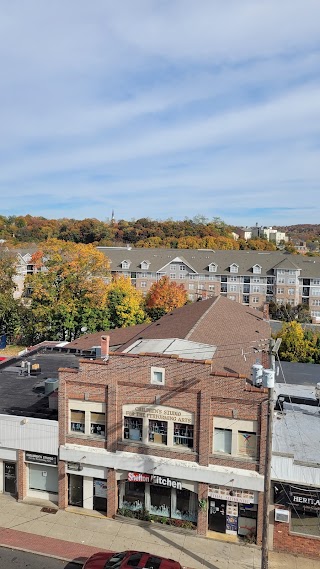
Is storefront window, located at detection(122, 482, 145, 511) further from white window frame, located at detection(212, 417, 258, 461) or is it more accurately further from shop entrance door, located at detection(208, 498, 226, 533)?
white window frame, located at detection(212, 417, 258, 461)

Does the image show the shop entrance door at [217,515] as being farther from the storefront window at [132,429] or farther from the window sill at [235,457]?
the storefront window at [132,429]

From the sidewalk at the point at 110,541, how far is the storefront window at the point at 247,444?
12.1ft

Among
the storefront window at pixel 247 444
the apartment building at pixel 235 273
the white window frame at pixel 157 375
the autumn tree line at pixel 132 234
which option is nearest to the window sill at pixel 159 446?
the storefront window at pixel 247 444

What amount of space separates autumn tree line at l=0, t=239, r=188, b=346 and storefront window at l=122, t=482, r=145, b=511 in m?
27.6

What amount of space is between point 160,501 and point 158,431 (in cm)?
312

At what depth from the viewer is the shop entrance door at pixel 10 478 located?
2166 centimetres

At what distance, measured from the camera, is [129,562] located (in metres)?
15.3

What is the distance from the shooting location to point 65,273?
49.4 m

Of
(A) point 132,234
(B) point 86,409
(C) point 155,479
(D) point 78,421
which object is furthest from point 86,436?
(A) point 132,234

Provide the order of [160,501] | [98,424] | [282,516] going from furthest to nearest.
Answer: [98,424]
[160,501]
[282,516]

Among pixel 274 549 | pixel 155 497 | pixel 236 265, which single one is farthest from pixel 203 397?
pixel 236 265

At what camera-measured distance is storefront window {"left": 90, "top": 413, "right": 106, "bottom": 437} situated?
20344mm

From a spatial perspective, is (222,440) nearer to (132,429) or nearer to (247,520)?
(247,520)

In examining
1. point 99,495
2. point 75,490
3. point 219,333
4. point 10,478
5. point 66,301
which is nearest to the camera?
point 99,495
